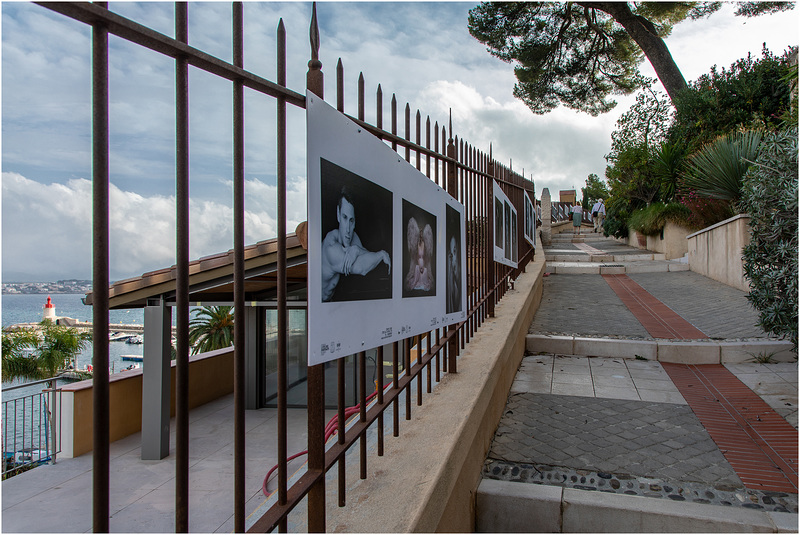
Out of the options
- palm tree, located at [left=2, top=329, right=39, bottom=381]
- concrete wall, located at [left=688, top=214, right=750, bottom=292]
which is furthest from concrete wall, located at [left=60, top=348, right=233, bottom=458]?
palm tree, located at [left=2, top=329, right=39, bottom=381]

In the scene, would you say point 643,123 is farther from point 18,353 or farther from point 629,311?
point 18,353

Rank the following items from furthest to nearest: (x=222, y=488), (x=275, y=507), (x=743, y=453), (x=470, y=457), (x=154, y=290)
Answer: (x=154, y=290), (x=222, y=488), (x=743, y=453), (x=470, y=457), (x=275, y=507)

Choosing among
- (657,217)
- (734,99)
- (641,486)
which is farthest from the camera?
(657,217)

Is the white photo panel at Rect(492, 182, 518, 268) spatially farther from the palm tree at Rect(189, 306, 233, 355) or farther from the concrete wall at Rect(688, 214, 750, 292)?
the palm tree at Rect(189, 306, 233, 355)

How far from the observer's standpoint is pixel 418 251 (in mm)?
2475

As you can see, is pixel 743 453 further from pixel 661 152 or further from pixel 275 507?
pixel 661 152

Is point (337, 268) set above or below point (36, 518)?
above

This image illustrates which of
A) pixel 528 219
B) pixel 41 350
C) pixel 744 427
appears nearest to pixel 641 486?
pixel 744 427

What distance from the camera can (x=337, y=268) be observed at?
159 centimetres

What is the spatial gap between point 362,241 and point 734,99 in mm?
18091

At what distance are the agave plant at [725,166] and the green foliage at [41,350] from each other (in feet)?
116

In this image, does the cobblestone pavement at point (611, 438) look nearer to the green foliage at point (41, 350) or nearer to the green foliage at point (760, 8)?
the green foliage at point (760, 8)

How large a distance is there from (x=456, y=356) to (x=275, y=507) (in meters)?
2.33

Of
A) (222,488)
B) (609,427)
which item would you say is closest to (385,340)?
(609,427)
